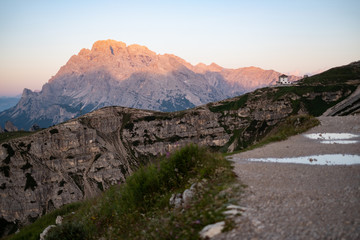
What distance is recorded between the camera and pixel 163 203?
9.79 metres

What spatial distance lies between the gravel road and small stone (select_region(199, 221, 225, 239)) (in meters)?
0.18

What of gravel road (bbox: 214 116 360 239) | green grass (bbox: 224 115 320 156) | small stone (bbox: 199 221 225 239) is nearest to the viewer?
gravel road (bbox: 214 116 360 239)

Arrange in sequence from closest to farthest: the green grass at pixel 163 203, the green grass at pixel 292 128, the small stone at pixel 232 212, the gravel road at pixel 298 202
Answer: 1. the gravel road at pixel 298 202
2. the small stone at pixel 232 212
3. the green grass at pixel 163 203
4. the green grass at pixel 292 128

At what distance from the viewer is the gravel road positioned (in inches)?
235

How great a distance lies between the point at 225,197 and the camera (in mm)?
8328

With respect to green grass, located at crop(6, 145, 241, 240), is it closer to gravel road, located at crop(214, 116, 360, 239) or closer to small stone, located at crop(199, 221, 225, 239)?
small stone, located at crop(199, 221, 225, 239)

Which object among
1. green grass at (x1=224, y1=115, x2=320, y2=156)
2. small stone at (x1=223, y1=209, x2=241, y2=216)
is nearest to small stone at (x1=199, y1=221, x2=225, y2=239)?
small stone at (x1=223, y1=209, x2=241, y2=216)

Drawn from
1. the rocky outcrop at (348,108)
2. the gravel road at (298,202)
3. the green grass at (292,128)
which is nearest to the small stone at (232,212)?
the gravel road at (298,202)

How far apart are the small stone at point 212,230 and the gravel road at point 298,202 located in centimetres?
18

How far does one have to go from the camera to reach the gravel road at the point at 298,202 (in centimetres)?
596

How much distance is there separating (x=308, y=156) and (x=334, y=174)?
176 inches

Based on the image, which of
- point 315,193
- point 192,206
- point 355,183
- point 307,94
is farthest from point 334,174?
point 307,94

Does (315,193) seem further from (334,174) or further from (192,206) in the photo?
(192,206)

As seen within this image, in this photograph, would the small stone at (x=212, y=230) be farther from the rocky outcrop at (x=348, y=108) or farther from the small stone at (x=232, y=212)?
the rocky outcrop at (x=348, y=108)
